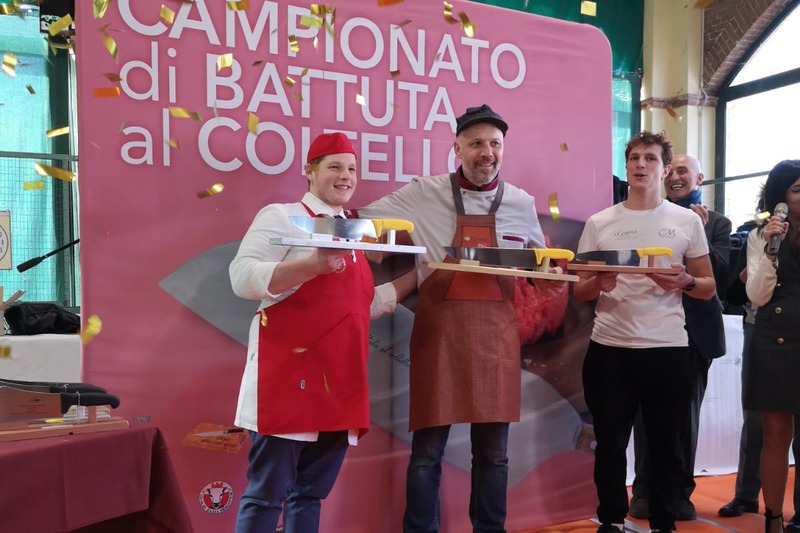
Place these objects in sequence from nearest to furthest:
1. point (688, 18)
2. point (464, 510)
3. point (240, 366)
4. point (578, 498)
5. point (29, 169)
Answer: point (240, 366) < point (464, 510) < point (578, 498) < point (29, 169) < point (688, 18)

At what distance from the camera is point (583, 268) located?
2.55m

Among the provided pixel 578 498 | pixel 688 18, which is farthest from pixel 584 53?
pixel 688 18

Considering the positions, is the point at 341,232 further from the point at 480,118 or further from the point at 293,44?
the point at 293,44

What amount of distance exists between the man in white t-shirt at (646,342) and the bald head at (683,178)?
516 mm

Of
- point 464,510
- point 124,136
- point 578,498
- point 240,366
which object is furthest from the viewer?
point 578,498

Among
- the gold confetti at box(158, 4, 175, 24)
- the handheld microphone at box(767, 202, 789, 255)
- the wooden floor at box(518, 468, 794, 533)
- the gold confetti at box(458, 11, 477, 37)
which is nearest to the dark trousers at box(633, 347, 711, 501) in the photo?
the wooden floor at box(518, 468, 794, 533)

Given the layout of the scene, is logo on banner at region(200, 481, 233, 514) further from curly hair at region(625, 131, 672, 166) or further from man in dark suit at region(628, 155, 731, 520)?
curly hair at region(625, 131, 672, 166)

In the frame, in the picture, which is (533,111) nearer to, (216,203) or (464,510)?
(216,203)

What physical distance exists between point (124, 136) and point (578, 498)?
8.24 feet

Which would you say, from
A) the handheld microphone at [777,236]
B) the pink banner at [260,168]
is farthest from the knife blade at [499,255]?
the handheld microphone at [777,236]

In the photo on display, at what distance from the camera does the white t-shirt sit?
270 cm

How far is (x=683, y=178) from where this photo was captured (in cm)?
331

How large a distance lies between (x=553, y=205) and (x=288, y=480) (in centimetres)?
179

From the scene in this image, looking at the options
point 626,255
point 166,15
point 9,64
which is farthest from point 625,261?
point 9,64
